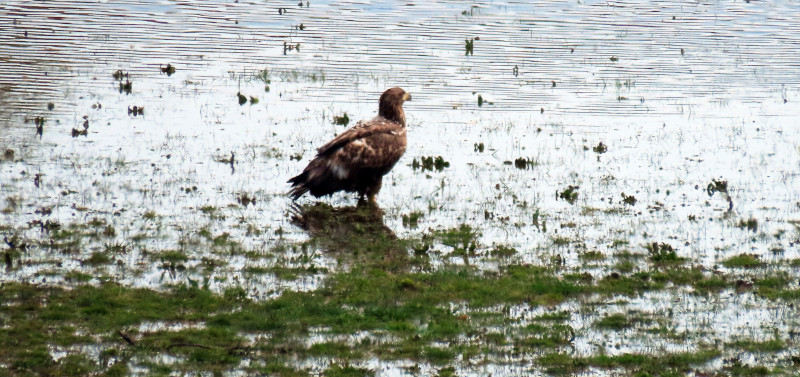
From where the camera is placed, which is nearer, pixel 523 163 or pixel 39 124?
pixel 523 163

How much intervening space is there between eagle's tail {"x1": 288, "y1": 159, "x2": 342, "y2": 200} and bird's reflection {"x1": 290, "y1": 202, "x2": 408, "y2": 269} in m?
0.20

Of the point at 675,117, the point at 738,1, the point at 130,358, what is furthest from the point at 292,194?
the point at 738,1

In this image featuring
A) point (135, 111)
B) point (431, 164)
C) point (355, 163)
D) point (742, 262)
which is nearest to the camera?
point (742, 262)

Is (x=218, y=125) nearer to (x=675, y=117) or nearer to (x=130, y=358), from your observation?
(x=675, y=117)

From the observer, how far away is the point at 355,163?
51.4ft

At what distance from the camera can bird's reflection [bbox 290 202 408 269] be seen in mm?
13013

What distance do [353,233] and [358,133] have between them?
220cm

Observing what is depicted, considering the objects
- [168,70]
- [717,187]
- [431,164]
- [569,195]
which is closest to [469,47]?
[168,70]

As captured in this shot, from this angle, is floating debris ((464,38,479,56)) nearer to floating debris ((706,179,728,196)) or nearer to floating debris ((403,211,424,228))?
floating debris ((706,179,728,196))

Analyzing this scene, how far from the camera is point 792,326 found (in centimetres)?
1080

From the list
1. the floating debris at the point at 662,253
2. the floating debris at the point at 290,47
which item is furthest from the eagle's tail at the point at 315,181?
the floating debris at the point at 290,47

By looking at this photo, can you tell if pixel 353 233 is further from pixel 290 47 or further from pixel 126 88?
pixel 290 47

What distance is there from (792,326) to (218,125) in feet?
37.1

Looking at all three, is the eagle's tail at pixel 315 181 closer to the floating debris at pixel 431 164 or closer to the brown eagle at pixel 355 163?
the brown eagle at pixel 355 163
